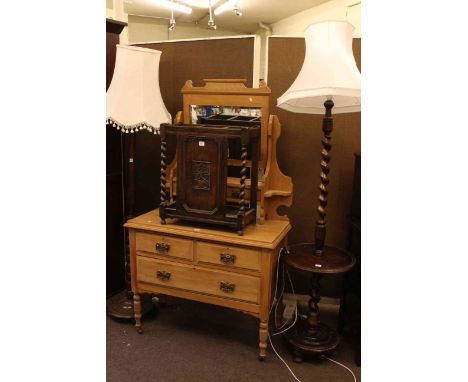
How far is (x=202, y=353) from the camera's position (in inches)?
81.1

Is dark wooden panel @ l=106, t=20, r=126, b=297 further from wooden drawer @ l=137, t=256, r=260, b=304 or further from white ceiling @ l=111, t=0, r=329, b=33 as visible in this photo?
white ceiling @ l=111, t=0, r=329, b=33

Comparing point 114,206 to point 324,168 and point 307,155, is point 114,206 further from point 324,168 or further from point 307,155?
point 324,168

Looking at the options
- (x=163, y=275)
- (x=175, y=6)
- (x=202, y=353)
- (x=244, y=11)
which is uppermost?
(x=244, y=11)

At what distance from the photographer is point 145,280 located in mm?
2145

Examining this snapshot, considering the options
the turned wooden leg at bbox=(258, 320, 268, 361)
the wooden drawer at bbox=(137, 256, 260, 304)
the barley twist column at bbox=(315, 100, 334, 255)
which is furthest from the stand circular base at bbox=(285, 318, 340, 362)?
the barley twist column at bbox=(315, 100, 334, 255)

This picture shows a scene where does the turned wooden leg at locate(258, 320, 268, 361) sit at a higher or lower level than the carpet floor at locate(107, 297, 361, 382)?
higher

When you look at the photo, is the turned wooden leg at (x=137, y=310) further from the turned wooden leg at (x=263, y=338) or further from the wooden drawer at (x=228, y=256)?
the turned wooden leg at (x=263, y=338)

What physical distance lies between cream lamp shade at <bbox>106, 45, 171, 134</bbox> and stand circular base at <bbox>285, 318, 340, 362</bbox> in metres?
1.30

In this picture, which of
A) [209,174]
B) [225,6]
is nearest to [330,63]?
[209,174]

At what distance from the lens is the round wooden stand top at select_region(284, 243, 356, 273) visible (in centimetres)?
182

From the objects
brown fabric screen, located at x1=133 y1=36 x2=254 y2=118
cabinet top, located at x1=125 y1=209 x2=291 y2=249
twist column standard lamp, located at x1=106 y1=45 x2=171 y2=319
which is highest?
brown fabric screen, located at x1=133 y1=36 x2=254 y2=118

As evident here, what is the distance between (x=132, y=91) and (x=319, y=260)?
127 centimetres

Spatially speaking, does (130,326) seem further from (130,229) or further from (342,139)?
(342,139)

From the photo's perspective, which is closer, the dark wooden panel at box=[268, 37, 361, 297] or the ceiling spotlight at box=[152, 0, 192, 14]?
the dark wooden panel at box=[268, 37, 361, 297]
